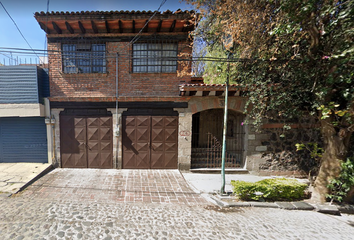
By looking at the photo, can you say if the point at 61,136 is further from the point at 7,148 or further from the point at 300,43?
the point at 300,43

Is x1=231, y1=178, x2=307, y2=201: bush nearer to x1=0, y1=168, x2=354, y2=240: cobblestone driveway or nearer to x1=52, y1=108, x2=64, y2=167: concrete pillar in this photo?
x1=0, y1=168, x2=354, y2=240: cobblestone driveway

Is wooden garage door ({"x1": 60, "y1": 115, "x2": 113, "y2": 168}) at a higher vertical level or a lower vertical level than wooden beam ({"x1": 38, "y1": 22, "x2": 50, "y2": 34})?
lower

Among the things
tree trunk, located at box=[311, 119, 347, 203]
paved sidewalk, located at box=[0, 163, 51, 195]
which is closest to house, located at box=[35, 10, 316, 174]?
paved sidewalk, located at box=[0, 163, 51, 195]

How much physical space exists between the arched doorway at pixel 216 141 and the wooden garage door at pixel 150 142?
1.16 m

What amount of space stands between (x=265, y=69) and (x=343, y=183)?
402 cm

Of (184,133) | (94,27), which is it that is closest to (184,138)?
(184,133)

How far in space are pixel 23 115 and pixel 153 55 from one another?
5.77 meters

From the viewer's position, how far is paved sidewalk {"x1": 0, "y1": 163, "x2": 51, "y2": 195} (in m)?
4.55

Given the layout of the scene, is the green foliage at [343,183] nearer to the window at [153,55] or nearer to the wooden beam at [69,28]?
the window at [153,55]

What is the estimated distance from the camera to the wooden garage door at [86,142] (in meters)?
6.12

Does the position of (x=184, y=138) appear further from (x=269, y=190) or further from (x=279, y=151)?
(x=279, y=151)

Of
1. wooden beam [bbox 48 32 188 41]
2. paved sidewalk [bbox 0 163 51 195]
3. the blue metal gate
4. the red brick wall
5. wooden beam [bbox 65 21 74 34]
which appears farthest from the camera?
the blue metal gate

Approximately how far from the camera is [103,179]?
527 cm

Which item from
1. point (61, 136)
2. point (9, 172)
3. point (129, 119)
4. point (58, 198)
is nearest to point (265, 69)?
point (129, 119)
